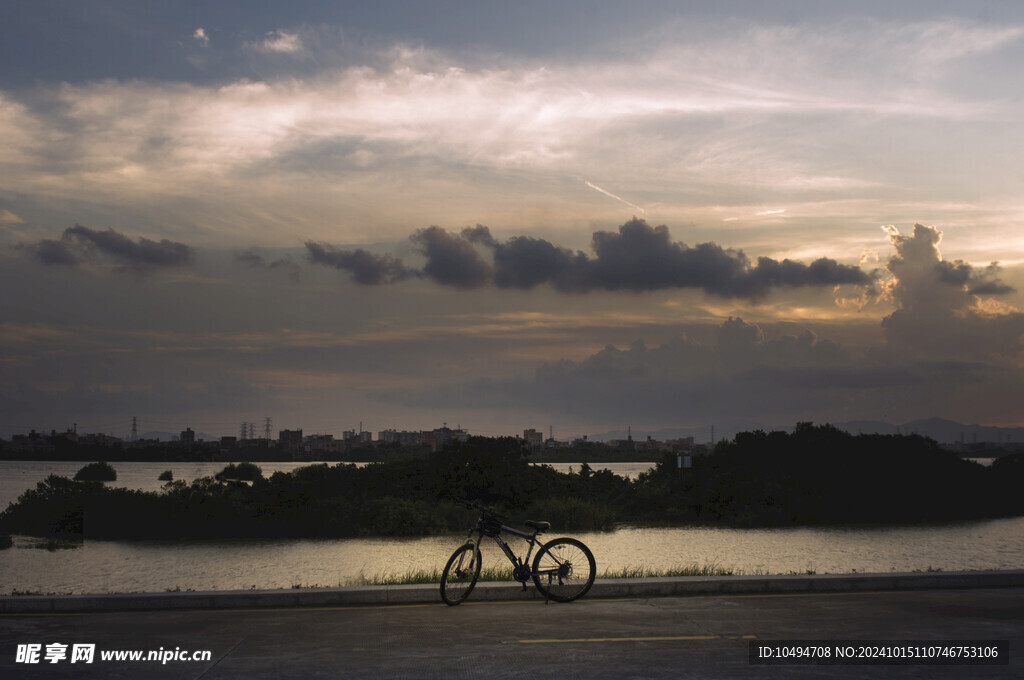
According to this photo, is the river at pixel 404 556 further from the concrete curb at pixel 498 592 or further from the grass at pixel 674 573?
the concrete curb at pixel 498 592

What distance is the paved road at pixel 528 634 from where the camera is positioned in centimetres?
886

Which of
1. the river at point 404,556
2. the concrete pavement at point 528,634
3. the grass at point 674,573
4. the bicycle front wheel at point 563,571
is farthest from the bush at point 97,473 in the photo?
the bicycle front wheel at point 563,571

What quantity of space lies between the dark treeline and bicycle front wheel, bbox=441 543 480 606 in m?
31.2

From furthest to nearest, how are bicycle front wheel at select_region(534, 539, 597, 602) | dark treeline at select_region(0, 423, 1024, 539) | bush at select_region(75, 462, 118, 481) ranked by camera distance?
bush at select_region(75, 462, 118, 481), dark treeline at select_region(0, 423, 1024, 539), bicycle front wheel at select_region(534, 539, 597, 602)

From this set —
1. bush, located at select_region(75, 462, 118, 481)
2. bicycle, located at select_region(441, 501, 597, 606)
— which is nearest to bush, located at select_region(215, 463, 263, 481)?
bush, located at select_region(75, 462, 118, 481)

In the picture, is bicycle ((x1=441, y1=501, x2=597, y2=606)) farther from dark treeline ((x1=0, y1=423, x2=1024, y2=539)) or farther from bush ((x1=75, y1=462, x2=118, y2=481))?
bush ((x1=75, y1=462, x2=118, y2=481))

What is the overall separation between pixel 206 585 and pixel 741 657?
879 inches

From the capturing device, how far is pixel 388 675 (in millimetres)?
8664

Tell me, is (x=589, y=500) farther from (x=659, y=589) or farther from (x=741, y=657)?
(x=741, y=657)

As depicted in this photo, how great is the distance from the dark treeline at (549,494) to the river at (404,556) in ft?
6.15

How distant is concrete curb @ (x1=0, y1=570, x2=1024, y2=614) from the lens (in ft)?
39.1

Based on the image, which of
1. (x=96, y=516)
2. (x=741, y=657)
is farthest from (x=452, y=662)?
(x=96, y=516)

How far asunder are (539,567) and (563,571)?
0.34 metres

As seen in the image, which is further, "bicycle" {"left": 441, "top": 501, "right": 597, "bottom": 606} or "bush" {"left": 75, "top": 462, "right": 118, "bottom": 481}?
"bush" {"left": 75, "top": 462, "right": 118, "bottom": 481}
